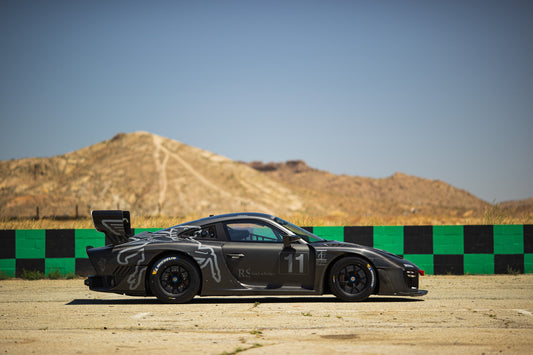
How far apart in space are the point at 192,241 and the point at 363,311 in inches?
96.4

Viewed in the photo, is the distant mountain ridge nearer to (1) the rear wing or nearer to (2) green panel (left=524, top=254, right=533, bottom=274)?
(2) green panel (left=524, top=254, right=533, bottom=274)

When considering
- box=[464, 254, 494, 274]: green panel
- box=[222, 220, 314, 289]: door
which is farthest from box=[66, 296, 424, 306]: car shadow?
box=[464, 254, 494, 274]: green panel

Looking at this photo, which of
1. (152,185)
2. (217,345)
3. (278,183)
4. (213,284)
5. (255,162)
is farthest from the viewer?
(255,162)

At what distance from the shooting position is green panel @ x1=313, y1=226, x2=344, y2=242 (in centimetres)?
1194

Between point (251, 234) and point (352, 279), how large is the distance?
1471mm

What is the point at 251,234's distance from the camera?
27.9ft

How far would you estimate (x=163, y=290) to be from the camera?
8.09 metres

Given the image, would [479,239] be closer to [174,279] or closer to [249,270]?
[249,270]

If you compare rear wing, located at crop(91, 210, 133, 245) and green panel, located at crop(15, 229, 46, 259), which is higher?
rear wing, located at crop(91, 210, 133, 245)

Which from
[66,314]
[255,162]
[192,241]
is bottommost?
[66,314]

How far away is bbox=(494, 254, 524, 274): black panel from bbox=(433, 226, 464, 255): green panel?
724 millimetres

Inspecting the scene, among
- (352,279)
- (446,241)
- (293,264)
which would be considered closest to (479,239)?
(446,241)

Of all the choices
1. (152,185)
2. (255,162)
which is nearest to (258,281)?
(152,185)

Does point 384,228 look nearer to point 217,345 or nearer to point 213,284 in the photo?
point 213,284
